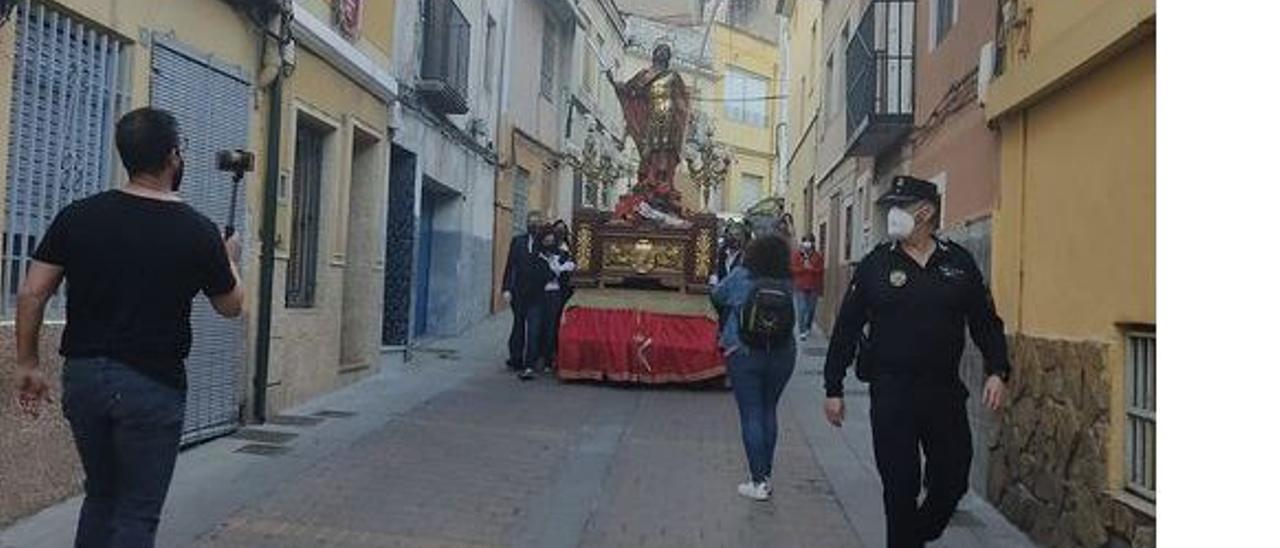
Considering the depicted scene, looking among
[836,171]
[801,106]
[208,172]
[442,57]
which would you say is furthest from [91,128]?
[801,106]

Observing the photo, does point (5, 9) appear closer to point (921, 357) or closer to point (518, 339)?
point (921, 357)

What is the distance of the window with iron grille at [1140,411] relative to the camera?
4.79 m

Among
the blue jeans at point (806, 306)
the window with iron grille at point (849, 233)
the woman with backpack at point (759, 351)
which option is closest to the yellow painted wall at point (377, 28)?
the woman with backpack at point (759, 351)

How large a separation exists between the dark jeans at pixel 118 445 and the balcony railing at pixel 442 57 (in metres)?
9.50

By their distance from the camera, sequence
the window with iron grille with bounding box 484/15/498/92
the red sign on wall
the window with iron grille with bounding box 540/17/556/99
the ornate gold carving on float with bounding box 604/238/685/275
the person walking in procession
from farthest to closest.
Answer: the window with iron grille with bounding box 540/17/556/99
the window with iron grille with bounding box 484/15/498/92
the person walking in procession
the ornate gold carving on float with bounding box 604/238/685/275
the red sign on wall

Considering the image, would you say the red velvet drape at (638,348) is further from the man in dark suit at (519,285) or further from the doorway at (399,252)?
the doorway at (399,252)

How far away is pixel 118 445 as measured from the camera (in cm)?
369

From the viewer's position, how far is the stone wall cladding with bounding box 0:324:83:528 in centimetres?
538

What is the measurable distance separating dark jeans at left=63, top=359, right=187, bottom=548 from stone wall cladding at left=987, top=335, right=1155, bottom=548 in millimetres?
3392

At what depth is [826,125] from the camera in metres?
19.3

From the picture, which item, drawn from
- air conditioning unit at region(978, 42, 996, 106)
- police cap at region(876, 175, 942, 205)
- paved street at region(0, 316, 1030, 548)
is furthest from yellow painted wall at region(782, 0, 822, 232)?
police cap at region(876, 175, 942, 205)

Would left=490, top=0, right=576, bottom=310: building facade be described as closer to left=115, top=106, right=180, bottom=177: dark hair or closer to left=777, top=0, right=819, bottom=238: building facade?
left=777, top=0, right=819, bottom=238: building facade
